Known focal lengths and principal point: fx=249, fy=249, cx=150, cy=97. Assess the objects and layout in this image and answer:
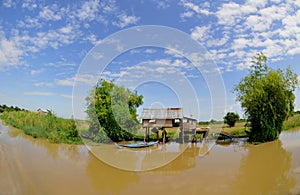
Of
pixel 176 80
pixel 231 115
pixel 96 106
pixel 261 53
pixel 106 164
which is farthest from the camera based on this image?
pixel 96 106

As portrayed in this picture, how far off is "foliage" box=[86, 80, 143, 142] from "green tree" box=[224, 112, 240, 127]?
2224 mm

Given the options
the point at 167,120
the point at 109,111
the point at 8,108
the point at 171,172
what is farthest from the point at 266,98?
the point at 8,108

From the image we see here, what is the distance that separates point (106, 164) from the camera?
481 cm

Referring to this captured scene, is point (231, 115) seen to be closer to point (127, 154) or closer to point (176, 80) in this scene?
point (176, 80)

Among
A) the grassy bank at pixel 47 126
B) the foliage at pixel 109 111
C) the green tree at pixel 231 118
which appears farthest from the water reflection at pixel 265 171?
the grassy bank at pixel 47 126

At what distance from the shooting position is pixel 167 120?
19.3ft

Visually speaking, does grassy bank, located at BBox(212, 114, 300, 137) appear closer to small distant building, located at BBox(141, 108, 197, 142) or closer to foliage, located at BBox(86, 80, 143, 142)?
small distant building, located at BBox(141, 108, 197, 142)

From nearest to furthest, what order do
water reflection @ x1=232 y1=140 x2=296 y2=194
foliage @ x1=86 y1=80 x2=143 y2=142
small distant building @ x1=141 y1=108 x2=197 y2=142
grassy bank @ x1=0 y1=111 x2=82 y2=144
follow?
water reflection @ x1=232 y1=140 x2=296 y2=194, small distant building @ x1=141 y1=108 x2=197 y2=142, grassy bank @ x1=0 y1=111 x2=82 y2=144, foliage @ x1=86 y1=80 x2=143 y2=142

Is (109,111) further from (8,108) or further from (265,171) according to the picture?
(265,171)

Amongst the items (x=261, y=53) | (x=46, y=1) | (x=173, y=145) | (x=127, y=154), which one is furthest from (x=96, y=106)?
(x=261, y=53)

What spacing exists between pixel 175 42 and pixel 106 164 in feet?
8.76

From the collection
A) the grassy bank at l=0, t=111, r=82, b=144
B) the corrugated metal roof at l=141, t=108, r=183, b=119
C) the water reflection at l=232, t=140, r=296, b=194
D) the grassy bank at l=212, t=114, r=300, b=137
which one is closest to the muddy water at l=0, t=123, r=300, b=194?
the water reflection at l=232, t=140, r=296, b=194

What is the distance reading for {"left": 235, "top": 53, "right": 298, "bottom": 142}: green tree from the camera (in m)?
5.49

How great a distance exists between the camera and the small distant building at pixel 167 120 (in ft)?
18.8
